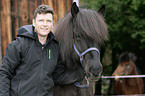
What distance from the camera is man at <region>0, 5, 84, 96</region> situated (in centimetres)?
165

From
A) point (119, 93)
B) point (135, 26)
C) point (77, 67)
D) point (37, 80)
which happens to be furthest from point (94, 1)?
point (37, 80)

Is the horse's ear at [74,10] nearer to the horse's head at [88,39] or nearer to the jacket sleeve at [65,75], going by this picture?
the horse's head at [88,39]

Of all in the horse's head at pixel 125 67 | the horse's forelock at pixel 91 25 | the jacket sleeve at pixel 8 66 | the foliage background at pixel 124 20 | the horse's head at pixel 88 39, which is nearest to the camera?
the jacket sleeve at pixel 8 66

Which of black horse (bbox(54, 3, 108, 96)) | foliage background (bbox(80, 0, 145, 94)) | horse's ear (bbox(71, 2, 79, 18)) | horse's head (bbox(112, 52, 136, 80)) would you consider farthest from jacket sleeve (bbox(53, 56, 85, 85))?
horse's head (bbox(112, 52, 136, 80))

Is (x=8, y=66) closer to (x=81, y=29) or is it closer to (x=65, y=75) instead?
(x=65, y=75)

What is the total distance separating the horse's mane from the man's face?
262mm

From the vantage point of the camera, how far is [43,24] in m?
1.81

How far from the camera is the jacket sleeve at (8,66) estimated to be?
1.58 meters

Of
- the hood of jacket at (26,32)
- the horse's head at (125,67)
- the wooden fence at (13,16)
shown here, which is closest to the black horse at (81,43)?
the hood of jacket at (26,32)

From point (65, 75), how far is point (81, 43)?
1.46 ft

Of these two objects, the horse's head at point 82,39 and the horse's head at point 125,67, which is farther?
the horse's head at point 125,67

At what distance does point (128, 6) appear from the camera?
646 cm

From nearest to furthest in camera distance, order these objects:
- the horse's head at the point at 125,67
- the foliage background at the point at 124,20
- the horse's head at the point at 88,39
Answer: the horse's head at the point at 88,39, the foliage background at the point at 124,20, the horse's head at the point at 125,67

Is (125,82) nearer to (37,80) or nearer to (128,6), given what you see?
(128,6)
